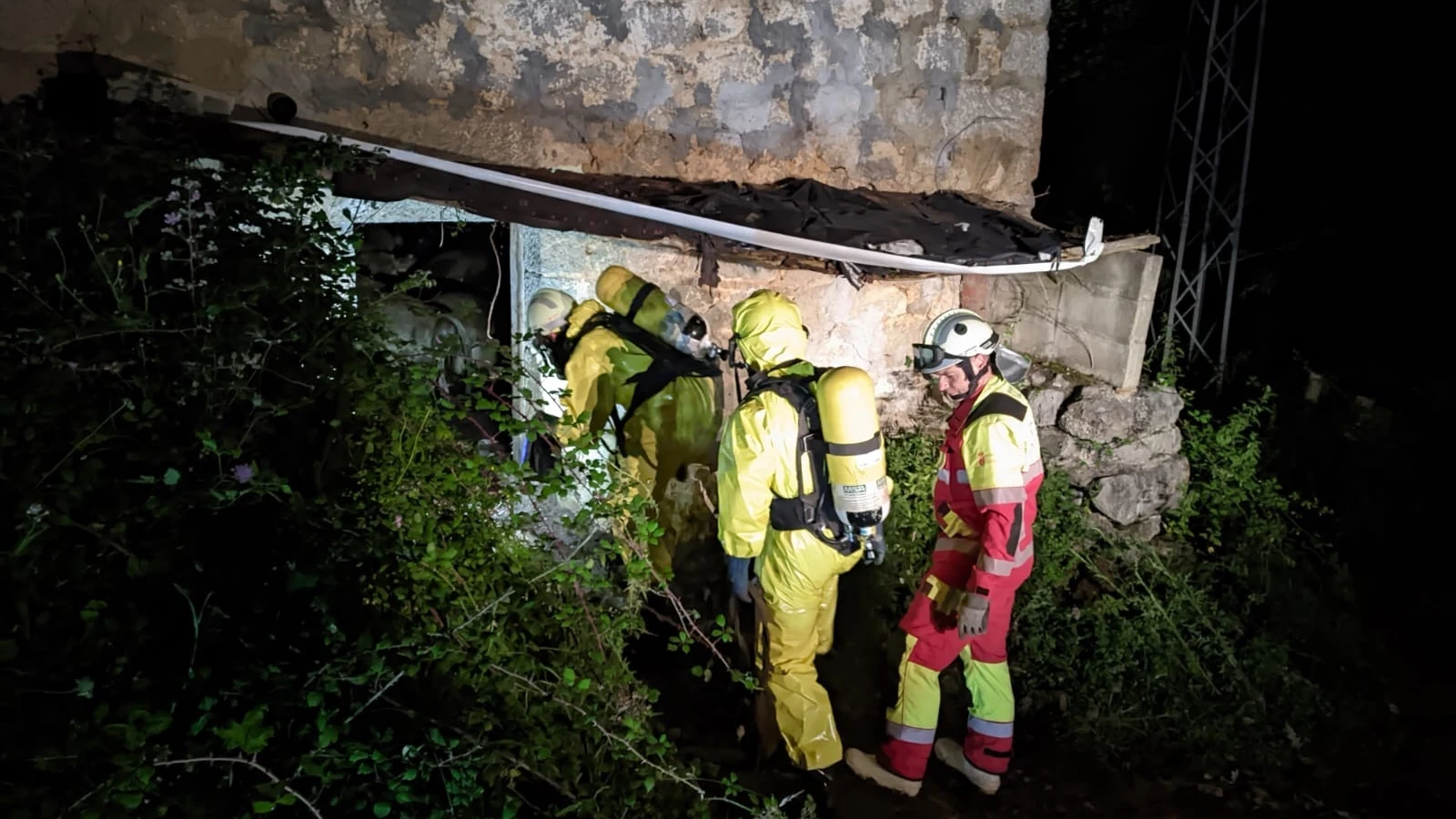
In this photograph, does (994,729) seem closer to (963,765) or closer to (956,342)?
(963,765)

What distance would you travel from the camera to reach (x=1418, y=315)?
9.83 m

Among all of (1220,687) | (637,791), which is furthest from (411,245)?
(1220,687)

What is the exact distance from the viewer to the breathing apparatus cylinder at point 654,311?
17.0ft

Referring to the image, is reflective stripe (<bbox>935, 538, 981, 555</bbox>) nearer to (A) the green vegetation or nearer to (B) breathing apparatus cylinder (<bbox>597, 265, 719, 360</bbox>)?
(A) the green vegetation

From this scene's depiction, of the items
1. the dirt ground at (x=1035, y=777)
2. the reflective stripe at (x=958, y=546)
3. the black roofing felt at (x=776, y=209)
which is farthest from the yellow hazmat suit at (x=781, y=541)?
the black roofing felt at (x=776, y=209)

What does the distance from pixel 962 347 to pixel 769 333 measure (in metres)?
0.94

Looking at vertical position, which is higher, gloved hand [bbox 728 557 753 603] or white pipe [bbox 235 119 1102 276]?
white pipe [bbox 235 119 1102 276]

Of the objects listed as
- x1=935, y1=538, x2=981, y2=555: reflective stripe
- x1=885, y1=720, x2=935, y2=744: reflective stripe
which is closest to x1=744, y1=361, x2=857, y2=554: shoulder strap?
x1=935, y1=538, x2=981, y2=555: reflective stripe

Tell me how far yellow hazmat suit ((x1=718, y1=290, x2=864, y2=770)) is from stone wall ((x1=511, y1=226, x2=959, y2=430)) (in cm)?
139

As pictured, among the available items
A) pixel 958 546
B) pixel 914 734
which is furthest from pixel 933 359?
pixel 914 734

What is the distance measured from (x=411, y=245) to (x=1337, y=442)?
9.10 meters

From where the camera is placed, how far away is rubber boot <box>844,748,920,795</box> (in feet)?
13.8

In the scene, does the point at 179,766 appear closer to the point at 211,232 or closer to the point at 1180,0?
the point at 211,232

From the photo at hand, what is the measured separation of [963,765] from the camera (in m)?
4.34
